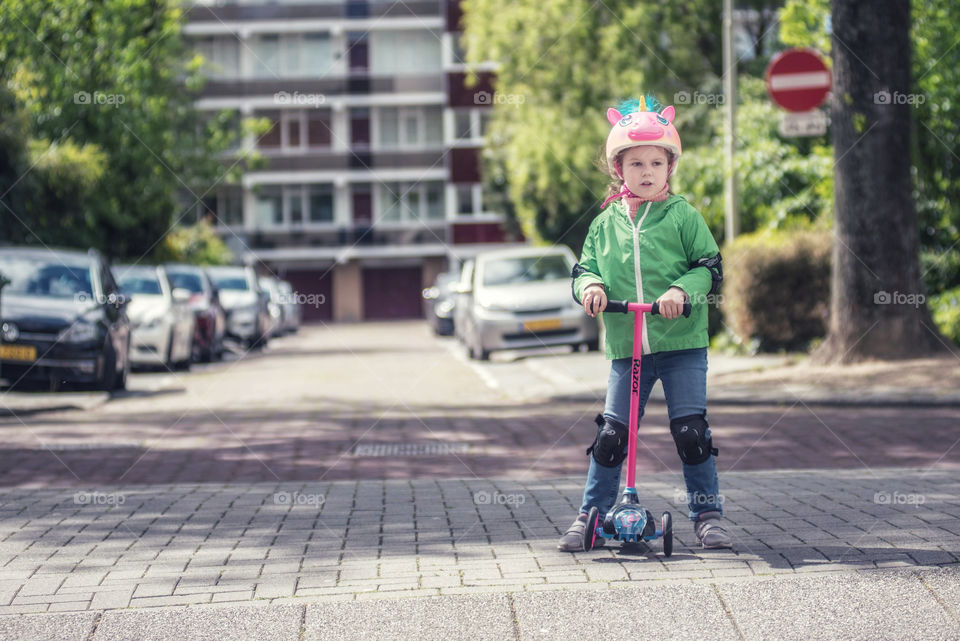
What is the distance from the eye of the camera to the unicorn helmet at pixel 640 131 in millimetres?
5117

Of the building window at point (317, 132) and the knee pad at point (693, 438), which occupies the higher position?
the building window at point (317, 132)

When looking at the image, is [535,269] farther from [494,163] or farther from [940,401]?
[494,163]

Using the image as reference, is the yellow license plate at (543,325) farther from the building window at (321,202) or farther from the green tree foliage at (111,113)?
the building window at (321,202)

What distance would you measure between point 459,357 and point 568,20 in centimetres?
1057

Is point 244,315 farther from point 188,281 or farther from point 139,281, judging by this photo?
point 139,281

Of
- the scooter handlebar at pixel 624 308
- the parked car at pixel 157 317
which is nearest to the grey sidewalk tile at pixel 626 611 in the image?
the scooter handlebar at pixel 624 308

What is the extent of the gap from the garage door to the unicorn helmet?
61283 millimetres

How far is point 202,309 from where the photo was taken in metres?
21.8

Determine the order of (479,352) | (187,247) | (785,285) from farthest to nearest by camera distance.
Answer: (187,247), (479,352), (785,285)

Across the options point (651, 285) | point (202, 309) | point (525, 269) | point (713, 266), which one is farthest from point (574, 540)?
point (202, 309)

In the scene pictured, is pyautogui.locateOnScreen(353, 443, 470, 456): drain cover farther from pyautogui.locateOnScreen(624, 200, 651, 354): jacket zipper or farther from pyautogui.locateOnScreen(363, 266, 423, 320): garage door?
pyautogui.locateOnScreen(363, 266, 423, 320): garage door

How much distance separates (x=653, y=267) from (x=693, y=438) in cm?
68

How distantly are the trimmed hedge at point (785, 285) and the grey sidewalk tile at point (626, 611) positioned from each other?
13090 mm

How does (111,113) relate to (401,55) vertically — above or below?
below
